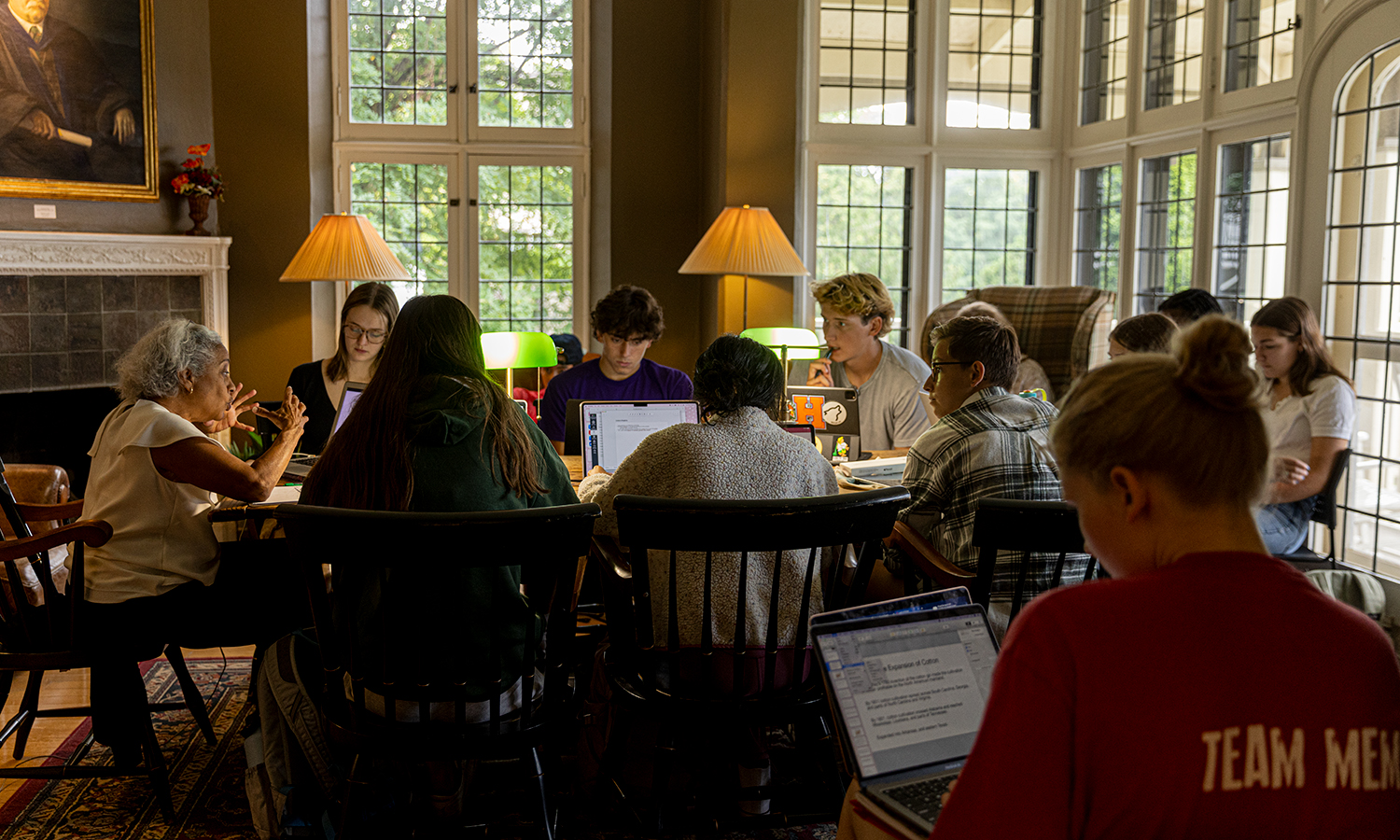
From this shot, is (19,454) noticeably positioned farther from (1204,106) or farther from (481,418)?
(1204,106)

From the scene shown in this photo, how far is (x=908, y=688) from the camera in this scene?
124 cm

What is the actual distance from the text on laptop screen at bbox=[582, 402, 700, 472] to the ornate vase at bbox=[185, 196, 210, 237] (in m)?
3.59

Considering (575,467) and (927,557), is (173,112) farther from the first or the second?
(927,557)

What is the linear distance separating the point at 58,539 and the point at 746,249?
325cm

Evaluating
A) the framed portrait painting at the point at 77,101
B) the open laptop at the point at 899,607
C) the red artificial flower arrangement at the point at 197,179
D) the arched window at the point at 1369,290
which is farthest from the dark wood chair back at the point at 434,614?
the framed portrait painting at the point at 77,101

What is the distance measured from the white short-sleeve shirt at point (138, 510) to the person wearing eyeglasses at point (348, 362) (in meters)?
0.99

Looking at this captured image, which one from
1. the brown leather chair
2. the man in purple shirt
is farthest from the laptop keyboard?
the brown leather chair

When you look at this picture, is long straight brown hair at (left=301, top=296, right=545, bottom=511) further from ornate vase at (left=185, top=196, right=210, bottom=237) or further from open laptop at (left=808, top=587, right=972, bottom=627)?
ornate vase at (left=185, top=196, right=210, bottom=237)

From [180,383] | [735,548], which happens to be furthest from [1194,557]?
[180,383]

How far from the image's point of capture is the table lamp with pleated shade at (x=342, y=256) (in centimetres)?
478

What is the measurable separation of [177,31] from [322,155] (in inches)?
35.8

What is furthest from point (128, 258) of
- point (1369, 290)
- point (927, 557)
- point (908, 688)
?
point (1369, 290)

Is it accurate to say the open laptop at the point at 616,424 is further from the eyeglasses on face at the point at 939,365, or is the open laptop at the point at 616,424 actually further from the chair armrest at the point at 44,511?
the chair armrest at the point at 44,511

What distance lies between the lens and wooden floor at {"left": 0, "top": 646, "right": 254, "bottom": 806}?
2.58 metres
